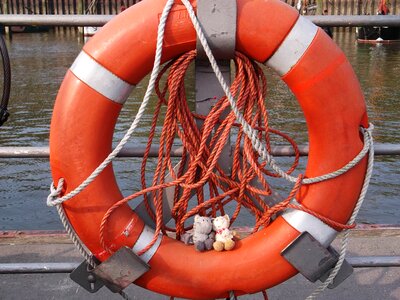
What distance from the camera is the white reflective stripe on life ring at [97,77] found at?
1.74 metres

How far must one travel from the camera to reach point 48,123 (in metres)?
7.97

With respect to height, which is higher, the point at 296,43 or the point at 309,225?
the point at 296,43

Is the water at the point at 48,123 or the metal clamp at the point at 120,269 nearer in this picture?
the metal clamp at the point at 120,269

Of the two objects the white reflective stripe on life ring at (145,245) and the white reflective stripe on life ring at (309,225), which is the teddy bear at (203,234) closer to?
the white reflective stripe on life ring at (145,245)

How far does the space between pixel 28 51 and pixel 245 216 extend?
1241cm

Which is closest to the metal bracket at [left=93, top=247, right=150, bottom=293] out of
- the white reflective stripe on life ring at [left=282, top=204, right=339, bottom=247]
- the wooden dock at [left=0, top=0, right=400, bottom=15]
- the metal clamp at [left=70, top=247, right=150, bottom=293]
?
the metal clamp at [left=70, top=247, right=150, bottom=293]

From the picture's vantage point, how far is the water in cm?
533

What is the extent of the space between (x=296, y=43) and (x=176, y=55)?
364mm

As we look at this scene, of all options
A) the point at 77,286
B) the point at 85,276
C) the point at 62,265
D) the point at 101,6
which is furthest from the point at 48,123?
the point at 101,6

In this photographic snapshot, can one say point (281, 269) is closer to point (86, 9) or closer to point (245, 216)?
point (245, 216)

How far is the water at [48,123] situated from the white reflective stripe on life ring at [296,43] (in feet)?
11.9

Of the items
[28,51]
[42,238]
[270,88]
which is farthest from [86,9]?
[42,238]

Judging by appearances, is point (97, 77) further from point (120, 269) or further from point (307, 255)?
point (307, 255)

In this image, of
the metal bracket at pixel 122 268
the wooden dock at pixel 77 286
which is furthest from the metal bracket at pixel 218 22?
the wooden dock at pixel 77 286
